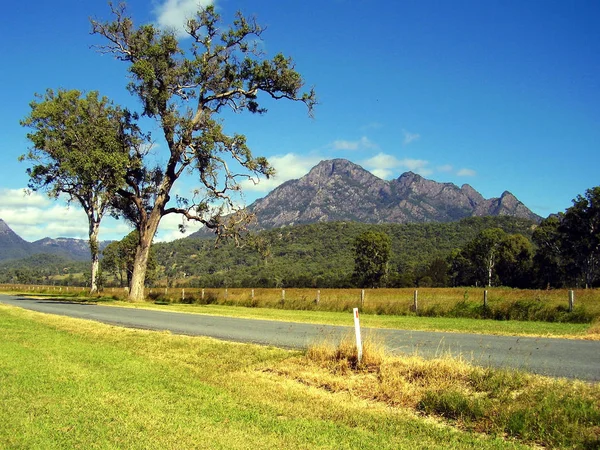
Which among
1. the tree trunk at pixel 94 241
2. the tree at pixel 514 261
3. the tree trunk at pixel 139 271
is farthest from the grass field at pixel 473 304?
the tree at pixel 514 261

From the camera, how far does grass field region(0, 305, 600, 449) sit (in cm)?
560

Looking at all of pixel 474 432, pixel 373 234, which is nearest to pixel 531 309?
pixel 474 432

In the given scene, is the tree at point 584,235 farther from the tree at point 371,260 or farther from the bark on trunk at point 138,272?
the bark on trunk at point 138,272

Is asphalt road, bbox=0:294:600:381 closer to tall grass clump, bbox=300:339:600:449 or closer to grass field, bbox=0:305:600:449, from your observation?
tall grass clump, bbox=300:339:600:449

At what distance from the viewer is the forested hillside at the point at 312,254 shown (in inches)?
4847

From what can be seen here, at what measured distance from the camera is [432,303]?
26469 mm

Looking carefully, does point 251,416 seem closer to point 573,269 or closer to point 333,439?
point 333,439

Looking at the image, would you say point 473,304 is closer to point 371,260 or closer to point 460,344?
point 460,344

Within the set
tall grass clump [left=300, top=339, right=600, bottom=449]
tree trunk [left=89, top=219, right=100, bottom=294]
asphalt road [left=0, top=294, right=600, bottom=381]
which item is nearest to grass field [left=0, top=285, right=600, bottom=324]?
asphalt road [left=0, top=294, right=600, bottom=381]

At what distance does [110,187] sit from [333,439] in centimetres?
2788

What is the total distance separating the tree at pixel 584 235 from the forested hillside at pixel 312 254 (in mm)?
33638

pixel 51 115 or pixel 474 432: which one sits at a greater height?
pixel 51 115

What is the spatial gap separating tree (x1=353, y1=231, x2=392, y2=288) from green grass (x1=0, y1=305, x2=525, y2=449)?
8901 centimetres

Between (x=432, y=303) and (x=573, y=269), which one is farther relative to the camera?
(x=573, y=269)
